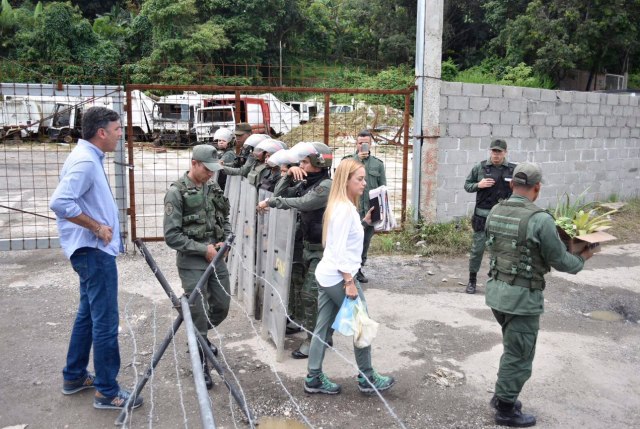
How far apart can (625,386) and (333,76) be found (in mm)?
29418

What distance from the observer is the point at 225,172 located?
6801 mm

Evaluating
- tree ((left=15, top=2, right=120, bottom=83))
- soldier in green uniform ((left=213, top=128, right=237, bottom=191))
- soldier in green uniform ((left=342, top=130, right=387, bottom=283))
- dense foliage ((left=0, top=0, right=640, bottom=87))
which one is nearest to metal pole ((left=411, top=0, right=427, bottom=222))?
soldier in green uniform ((left=342, top=130, right=387, bottom=283))

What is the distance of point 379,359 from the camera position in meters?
4.87

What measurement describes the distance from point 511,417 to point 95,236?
3.06 meters

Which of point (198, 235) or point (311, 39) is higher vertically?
point (311, 39)

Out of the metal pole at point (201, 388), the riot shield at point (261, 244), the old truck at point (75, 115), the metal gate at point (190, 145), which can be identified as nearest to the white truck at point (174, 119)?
the metal gate at point (190, 145)

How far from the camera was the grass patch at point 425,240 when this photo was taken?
8.36m

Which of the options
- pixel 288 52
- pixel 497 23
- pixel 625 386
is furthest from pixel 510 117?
pixel 288 52

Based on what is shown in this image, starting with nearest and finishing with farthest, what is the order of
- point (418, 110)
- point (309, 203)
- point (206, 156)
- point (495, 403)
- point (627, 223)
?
point (495, 403) < point (206, 156) < point (309, 203) < point (418, 110) < point (627, 223)

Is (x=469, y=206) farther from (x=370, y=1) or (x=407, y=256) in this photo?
(x=370, y=1)

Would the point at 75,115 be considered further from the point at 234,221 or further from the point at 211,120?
the point at 234,221

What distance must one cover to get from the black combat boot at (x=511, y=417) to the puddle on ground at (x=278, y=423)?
1.35m

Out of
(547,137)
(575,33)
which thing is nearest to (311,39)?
(575,33)

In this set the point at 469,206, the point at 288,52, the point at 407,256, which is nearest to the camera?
the point at 407,256
